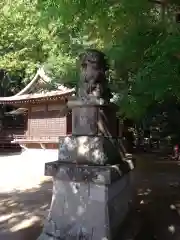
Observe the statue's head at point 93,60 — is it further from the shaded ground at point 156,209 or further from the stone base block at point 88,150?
the shaded ground at point 156,209

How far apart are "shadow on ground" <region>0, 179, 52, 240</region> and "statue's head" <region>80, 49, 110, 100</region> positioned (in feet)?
9.41

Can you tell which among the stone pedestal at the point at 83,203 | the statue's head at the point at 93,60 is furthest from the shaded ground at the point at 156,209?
the statue's head at the point at 93,60

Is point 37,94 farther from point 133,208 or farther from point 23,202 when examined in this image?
point 133,208

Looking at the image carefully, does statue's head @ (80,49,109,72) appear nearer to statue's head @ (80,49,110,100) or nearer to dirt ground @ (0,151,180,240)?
statue's head @ (80,49,110,100)

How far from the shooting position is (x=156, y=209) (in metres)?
7.19

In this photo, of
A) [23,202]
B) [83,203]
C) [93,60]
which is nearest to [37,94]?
[23,202]

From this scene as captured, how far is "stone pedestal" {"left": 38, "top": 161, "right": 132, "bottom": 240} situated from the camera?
468 centimetres

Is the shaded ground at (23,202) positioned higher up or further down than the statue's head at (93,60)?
further down

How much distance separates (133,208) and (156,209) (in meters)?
0.99

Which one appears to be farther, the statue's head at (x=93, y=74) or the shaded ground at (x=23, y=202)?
the shaded ground at (x=23, y=202)

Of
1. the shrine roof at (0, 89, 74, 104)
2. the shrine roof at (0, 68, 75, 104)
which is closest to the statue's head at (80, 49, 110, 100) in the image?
the shrine roof at (0, 89, 74, 104)

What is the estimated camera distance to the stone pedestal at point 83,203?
15.4 feet

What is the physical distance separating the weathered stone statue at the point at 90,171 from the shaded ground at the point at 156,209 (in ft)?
2.00

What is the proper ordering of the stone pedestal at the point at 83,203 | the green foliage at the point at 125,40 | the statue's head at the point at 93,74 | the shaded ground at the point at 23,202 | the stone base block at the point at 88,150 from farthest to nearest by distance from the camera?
the shaded ground at the point at 23,202 → the statue's head at the point at 93,74 → the stone base block at the point at 88,150 → the stone pedestal at the point at 83,203 → the green foliage at the point at 125,40
